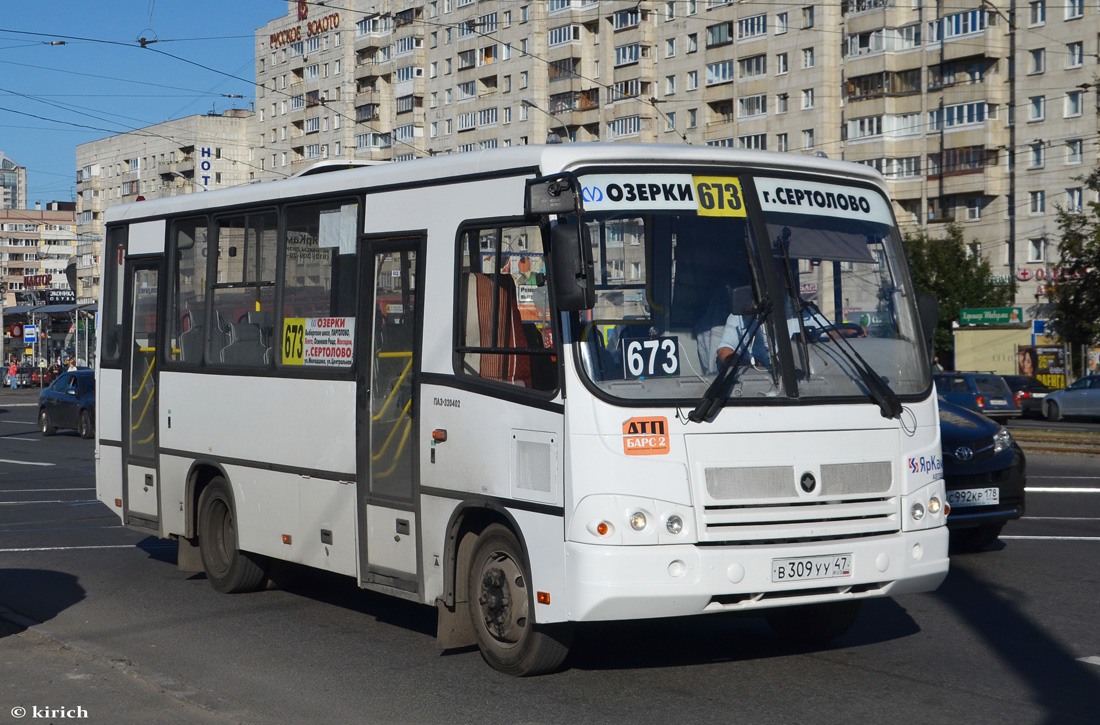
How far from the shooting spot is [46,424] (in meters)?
33.4

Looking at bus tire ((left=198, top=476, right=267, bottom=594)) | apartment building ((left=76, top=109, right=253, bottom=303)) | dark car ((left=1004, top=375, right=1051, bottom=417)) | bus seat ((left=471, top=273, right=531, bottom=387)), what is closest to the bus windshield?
bus seat ((left=471, top=273, right=531, bottom=387))

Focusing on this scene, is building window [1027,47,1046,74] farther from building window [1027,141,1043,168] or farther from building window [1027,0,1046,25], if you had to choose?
building window [1027,141,1043,168]

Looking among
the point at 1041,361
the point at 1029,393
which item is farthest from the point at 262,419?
the point at 1041,361

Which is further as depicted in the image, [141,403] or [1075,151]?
[1075,151]

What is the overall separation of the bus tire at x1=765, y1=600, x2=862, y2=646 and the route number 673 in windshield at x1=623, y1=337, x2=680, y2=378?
6.47ft

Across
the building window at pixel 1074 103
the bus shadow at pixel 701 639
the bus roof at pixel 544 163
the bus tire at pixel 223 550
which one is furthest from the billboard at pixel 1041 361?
the bus roof at pixel 544 163

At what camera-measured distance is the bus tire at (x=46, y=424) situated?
33.3 meters

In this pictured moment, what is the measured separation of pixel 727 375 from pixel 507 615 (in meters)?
1.71

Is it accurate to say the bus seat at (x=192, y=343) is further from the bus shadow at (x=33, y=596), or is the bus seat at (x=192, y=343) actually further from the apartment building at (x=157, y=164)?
the apartment building at (x=157, y=164)

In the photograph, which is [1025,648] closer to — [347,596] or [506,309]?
[506,309]

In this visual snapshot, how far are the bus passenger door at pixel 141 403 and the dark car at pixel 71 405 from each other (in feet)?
70.2

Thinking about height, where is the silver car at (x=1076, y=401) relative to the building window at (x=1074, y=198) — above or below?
below

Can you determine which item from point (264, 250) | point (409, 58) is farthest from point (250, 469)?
point (409, 58)

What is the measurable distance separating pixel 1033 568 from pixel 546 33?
242 ft
